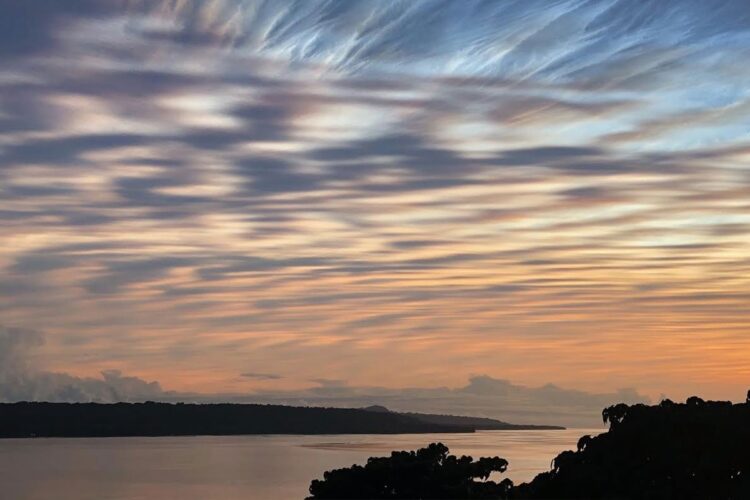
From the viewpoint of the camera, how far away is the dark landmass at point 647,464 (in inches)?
1609

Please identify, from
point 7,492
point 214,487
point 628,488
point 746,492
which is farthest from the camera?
A: point 214,487

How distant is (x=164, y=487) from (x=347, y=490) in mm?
132549

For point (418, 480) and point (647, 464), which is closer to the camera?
point (647, 464)

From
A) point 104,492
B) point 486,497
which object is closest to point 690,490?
point 486,497

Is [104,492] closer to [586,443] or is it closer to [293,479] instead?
[293,479]

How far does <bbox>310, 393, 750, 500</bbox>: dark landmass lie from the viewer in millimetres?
40875

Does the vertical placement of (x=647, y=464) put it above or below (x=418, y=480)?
above

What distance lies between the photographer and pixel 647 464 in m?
42.2

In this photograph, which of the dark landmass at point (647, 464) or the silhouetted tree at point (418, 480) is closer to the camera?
the dark landmass at point (647, 464)

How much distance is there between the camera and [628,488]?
41844mm

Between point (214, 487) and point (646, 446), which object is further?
point (214, 487)

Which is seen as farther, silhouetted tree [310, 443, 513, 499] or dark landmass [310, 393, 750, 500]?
silhouetted tree [310, 443, 513, 499]

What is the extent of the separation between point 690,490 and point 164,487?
14263cm

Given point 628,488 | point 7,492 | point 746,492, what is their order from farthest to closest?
1. point 7,492
2. point 628,488
3. point 746,492
